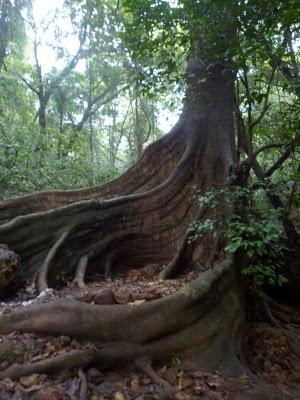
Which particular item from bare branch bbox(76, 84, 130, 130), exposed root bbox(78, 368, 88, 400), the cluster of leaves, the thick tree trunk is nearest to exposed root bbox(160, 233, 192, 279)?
the thick tree trunk

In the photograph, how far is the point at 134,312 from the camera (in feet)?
11.0

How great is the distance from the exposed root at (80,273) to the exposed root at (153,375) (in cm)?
203

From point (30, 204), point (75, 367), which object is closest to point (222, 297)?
point (75, 367)

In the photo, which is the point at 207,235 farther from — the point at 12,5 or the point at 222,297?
the point at 12,5

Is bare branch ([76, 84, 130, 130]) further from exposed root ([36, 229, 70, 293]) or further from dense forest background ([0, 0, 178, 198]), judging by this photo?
exposed root ([36, 229, 70, 293])

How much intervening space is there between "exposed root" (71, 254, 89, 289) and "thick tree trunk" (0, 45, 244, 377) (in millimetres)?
23

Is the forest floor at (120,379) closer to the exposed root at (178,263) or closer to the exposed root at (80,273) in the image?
the exposed root at (80,273)

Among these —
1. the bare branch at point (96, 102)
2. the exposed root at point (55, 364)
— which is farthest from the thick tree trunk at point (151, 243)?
the bare branch at point (96, 102)

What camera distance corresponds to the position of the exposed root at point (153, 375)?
2969mm

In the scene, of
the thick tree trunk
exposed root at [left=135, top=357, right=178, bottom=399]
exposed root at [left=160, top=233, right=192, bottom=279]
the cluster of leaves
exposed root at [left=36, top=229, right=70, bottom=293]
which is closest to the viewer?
exposed root at [left=135, top=357, right=178, bottom=399]

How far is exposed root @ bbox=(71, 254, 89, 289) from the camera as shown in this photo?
5187 mm

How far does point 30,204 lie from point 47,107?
1026 centimetres

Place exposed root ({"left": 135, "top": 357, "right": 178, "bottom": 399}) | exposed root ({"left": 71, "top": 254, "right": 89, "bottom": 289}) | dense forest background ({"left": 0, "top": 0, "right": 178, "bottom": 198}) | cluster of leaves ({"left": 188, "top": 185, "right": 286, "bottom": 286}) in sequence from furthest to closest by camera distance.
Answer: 1. dense forest background ({"left": 0, "top": 0, "right": 178, "bottom": 198})
2. exposed root ({"left": 71, "top": 254, "right": 89, "bottom": 289})
3. cluster of leaves ({"left": 188, "top": 185, "right": 286, "bottom": 286})
4. exposed root ({"left": 135, "top": 357, "right": 178, "bottom": 399})

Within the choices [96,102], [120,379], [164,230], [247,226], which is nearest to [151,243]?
[164,230]
